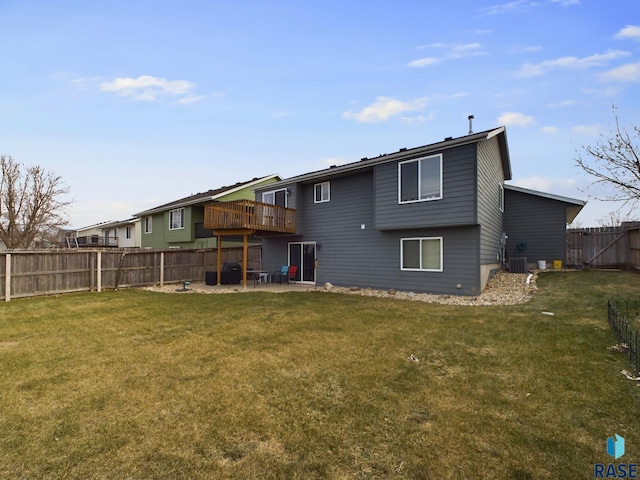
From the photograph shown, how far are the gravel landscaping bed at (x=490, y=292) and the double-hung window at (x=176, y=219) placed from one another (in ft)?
33.5

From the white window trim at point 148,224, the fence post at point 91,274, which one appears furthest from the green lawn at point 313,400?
the white window trim at point 148,224

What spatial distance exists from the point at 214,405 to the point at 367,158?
11.1m

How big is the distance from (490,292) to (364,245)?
4.85m

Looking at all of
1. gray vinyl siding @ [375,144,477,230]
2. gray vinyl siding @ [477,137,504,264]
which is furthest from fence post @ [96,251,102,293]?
gray vinyl siding @ [477,137,504,264]

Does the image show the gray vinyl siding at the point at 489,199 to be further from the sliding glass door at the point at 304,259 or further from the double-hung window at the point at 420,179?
the sliding glass door at the point at 304,259

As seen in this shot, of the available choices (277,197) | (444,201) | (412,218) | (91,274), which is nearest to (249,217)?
(277,197)

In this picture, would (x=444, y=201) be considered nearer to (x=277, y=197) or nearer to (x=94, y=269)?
(x=277, y=197)

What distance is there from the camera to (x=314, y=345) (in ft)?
18.2

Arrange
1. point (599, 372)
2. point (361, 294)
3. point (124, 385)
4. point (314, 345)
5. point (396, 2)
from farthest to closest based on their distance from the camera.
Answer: point (361, 294) → point (396, 2) → point (314, 345) → point (599, 372) → point (124, 385)

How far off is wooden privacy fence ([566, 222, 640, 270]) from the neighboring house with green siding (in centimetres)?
1720

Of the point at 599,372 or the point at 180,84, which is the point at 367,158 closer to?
the point at 180,84

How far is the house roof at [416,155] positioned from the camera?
10.3 m

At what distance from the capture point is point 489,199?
12.3m

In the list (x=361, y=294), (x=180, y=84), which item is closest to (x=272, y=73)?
(x=180, y=84)
